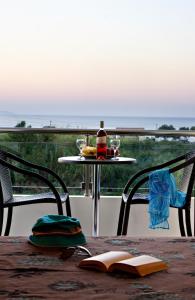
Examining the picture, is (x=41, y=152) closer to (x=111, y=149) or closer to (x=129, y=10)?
(x=111, y=149)

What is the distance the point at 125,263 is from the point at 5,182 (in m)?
2.45

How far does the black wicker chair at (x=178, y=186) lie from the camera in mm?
3863

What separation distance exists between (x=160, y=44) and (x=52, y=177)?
192 centimetres

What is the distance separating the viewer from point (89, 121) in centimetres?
470

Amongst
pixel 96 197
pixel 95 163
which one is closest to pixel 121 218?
pixel 96 197

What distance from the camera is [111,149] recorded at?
13.7 ft

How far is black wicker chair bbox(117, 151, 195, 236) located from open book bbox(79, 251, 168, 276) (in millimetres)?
2070

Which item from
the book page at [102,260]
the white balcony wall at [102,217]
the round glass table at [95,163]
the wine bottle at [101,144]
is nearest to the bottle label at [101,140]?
the wine bottle at [101,144]

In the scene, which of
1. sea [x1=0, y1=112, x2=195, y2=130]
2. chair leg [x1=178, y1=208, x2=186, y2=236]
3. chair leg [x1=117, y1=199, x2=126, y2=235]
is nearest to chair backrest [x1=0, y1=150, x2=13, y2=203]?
sea [x1=0, y1=112, x2=195, y2=130]

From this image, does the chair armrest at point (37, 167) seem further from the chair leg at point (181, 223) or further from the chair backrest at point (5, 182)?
the chair leg at point (181, 223)

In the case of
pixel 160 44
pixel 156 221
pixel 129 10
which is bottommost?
pixel 156 221

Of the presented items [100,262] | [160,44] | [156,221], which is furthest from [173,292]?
[160,44]

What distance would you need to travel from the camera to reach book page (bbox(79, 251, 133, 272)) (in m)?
1.71

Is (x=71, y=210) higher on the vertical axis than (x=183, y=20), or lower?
lower
